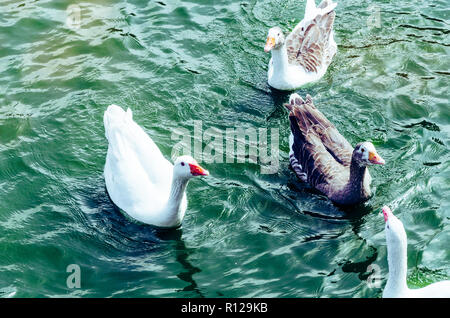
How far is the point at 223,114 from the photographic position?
9.35 meters

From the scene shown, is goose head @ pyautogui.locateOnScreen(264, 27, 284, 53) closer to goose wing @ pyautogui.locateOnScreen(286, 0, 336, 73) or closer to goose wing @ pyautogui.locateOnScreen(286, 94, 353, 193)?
goose wing @ pyautogui.locateOnScreen(286, 0, 336, 73)

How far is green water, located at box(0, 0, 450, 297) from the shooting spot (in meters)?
6.91

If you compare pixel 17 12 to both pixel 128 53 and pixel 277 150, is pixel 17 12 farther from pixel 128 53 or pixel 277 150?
pixel 277 150

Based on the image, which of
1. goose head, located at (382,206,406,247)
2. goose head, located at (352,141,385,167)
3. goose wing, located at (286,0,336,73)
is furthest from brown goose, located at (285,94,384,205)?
goose head, located at (382,206,406,247)

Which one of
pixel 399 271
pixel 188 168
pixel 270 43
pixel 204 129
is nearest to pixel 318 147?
pixel 204 129

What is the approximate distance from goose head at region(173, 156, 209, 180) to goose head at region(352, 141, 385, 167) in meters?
1.92

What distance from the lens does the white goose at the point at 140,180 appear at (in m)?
7.29

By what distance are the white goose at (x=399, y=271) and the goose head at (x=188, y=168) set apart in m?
2.02

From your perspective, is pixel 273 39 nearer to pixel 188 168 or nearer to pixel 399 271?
pixel 188 168

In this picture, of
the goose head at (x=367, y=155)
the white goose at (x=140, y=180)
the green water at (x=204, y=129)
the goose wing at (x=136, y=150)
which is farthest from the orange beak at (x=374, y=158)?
the goose wing at (x=136, y=150)

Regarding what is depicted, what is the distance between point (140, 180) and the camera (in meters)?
7.47

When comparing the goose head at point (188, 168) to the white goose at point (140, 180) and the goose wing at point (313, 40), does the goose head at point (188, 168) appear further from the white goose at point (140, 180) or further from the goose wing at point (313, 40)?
the goose wing at point (313, 40)

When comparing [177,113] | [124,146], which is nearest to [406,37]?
[177,113]
